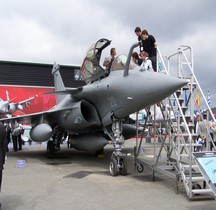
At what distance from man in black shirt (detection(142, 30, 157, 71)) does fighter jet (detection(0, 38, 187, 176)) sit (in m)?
0.81

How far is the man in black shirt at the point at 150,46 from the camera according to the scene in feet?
27.3

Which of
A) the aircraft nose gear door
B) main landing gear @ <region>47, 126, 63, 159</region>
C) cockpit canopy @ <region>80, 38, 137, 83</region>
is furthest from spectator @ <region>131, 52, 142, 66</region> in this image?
main landing gear @ <region>47, 126, 63, 159</region>

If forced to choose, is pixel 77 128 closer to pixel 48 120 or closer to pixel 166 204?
pixel 48 120

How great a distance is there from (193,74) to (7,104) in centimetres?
1571

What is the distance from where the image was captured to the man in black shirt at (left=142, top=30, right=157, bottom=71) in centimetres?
833

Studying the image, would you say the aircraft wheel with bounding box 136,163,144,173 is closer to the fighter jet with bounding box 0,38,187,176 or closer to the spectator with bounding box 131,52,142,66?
the fighter jet with bounding box 0,38,187,176

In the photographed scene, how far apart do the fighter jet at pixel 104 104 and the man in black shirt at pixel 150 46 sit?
0.81 m

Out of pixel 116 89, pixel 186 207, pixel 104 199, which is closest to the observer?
pixel 186 207

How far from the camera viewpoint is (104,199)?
552 cm

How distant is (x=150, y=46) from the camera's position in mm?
8430

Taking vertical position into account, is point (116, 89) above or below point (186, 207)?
above

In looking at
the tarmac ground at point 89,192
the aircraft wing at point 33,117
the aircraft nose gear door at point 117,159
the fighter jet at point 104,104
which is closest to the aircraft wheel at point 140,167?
the tarmac ground at point 89,192

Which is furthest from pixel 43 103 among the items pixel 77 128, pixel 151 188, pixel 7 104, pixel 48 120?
pixel 151 188

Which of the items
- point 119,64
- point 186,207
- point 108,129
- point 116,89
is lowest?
point 186,207
